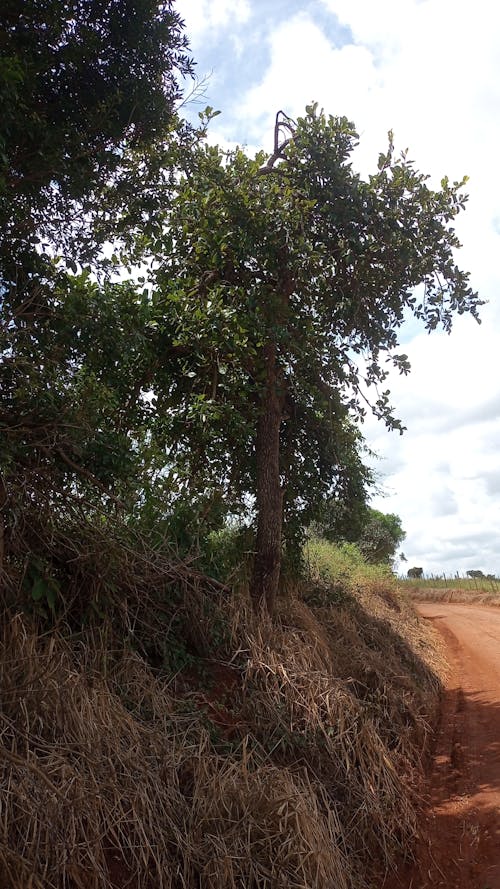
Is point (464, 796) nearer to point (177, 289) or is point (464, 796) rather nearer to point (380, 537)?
point (177, 289)

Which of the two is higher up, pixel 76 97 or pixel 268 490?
pixel 76 97

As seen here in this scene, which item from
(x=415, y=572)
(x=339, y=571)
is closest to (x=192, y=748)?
(x=339, y=571)

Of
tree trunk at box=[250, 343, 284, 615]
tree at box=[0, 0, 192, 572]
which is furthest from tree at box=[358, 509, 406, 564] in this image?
tree at box=[0, 0, 192, 572]

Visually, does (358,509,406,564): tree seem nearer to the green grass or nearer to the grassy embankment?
the green grass

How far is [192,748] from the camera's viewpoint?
16.7 ft

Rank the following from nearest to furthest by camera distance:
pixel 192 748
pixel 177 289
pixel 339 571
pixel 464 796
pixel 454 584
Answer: pixel 192 748, pixel 464 796, pixel 177 289, pixel 339 571, pixel 454 584

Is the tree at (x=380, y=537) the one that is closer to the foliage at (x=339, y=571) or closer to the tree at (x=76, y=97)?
the foliage at (x=339, y=571)

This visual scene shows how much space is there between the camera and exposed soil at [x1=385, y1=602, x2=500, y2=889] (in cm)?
502

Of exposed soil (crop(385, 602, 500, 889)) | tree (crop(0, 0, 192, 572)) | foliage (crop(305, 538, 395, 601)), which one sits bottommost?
exposed soil (crop(385, 602, 500, 889))

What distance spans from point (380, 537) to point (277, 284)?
88.5 feet

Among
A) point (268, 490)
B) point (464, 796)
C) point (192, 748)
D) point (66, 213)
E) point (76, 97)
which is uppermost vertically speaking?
point (76, 97)

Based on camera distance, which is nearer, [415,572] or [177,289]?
[177,289]

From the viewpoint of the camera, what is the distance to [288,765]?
5.64 m

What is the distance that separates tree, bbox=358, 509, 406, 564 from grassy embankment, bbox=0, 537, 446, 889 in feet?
19.0
